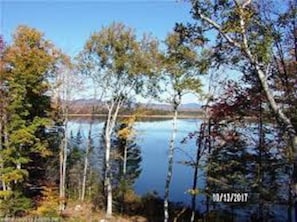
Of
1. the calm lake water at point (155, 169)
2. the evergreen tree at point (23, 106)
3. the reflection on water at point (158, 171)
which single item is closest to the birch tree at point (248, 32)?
the reflection on water at point (158, 171)

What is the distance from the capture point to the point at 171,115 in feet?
67.9

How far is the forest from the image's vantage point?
A: 30.5 ft

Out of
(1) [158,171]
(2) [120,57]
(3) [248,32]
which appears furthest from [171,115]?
(1) [158,171]

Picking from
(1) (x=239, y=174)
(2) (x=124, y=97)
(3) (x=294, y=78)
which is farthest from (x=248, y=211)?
(2) (x=124, y=97)

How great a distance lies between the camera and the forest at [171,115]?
9305 millimetres

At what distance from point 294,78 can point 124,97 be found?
1134cm

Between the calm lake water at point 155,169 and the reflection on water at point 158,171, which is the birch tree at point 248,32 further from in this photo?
the calm lake water at point 155,169

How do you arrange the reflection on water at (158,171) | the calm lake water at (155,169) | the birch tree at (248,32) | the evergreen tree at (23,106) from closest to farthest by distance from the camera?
the birch tree at (248,32)
the evergreen tree at (23,106)
the reflection on water at (158,171)
the calm lake water at (155,169)

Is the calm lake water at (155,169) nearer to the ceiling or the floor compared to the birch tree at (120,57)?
nearer to the floor

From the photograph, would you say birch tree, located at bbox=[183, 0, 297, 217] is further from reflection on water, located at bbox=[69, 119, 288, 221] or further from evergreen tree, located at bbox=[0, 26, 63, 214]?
evergreen tree, located at bbox=[0, 26, 63, 214]

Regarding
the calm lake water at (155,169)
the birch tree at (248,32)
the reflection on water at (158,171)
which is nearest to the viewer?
the birch tree at (248,32)

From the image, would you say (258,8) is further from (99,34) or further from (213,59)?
(99,34)

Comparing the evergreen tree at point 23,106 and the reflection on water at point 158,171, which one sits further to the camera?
the reflection on water at point 158,171

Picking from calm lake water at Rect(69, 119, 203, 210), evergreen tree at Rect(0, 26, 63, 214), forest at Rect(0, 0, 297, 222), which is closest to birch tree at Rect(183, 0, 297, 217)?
forest at Rect(0, 0, 297, 222)
